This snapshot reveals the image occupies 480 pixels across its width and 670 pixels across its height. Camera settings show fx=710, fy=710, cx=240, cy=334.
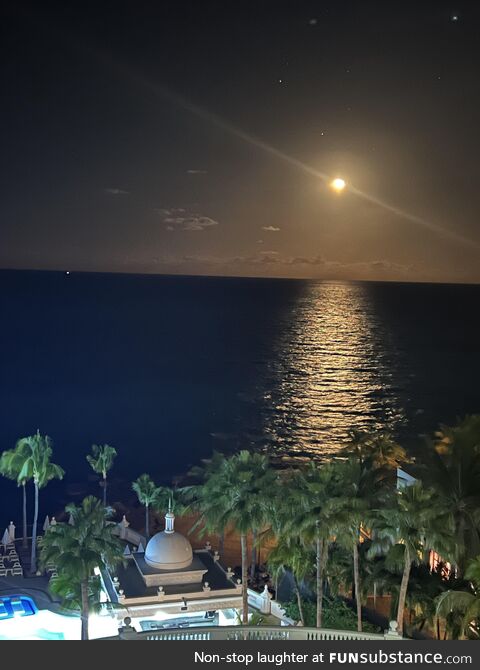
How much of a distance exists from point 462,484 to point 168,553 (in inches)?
485

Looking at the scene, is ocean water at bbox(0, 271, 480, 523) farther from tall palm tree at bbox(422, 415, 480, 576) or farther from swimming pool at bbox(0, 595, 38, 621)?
tall palm tree at bbox(422, 415, 480, 576)

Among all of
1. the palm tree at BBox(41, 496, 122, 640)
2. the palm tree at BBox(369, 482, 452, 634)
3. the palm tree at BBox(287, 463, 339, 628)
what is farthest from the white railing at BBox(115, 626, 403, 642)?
the palm tree at BBox(41, 496, 122, 640)

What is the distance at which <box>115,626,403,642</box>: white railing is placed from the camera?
13570 mm

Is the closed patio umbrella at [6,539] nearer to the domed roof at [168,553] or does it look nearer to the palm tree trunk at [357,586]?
the domed roof at [168,553]

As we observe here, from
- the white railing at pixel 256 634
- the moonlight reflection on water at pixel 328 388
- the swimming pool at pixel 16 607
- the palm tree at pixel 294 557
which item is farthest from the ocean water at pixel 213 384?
the white railing at pixel 256 634

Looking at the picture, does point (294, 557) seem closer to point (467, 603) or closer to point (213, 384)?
point (467, 603)

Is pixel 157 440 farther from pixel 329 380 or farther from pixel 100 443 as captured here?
pixel 329 380

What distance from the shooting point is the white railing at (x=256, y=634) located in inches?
534

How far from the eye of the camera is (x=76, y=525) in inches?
886

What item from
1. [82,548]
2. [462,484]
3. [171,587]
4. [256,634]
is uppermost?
[462,484]

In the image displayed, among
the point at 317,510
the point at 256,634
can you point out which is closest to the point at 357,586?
the point at 317,510

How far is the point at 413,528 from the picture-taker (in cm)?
1850
